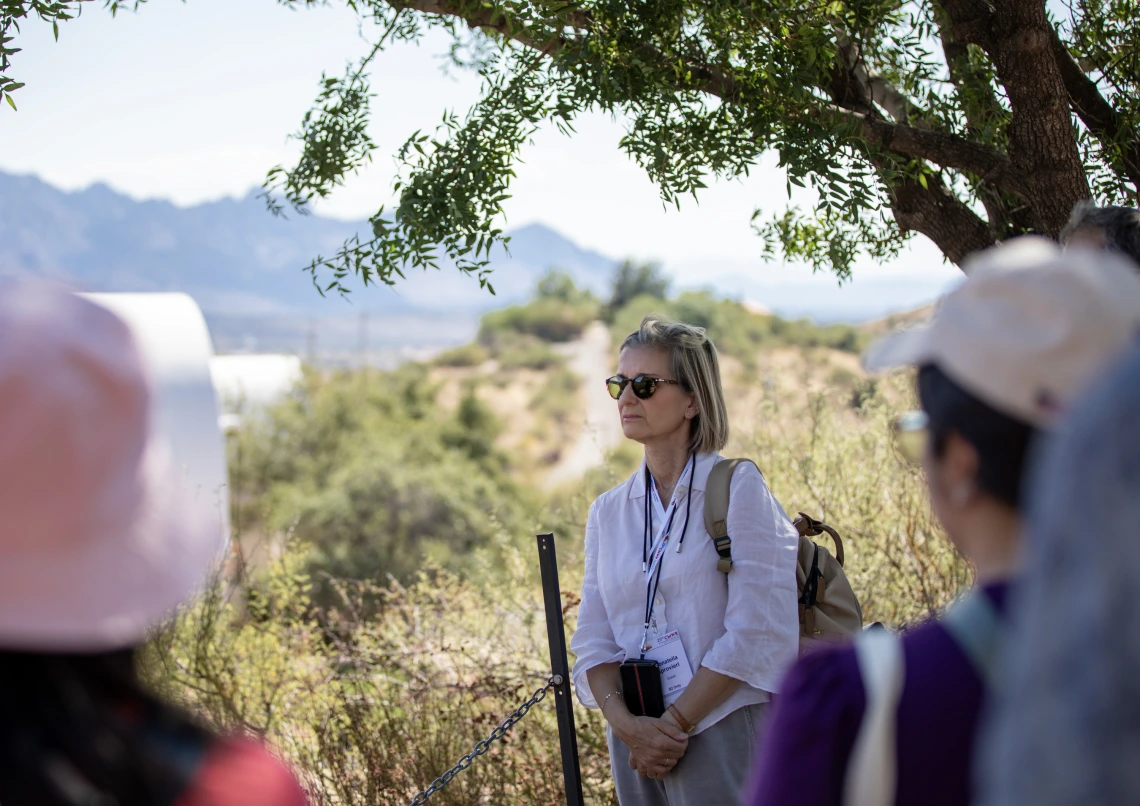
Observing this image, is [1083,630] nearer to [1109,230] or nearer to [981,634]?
[981,634]

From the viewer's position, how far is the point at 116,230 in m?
178

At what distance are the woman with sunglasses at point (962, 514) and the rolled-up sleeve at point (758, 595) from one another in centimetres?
164

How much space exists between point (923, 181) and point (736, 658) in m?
1.77

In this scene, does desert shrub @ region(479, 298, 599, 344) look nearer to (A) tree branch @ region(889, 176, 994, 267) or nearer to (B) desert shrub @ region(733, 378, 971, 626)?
(B) desert shrub @ region(733, 378, 971, 626)

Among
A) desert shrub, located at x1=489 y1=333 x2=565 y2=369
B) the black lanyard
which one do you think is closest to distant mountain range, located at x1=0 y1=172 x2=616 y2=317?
desert shrub, located at x1=489 y1=333 x2=565 y2=369

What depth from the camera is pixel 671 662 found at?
2.94 m

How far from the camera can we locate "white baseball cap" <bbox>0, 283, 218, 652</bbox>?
999 mm

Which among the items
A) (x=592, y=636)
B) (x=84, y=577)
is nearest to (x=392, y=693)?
(x=592, y=636)

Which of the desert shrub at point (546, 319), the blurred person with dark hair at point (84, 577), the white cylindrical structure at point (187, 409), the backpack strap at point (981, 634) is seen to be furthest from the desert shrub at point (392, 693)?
the desert shrub at point (546, 319)

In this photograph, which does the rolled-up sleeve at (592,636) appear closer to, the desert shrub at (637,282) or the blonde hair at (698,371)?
the blonde hair at (698,371)

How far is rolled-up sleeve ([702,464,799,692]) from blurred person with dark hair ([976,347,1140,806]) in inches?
82.8

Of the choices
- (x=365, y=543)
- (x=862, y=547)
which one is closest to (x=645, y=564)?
(x=862, y=547)

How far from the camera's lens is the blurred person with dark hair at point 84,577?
98 cm

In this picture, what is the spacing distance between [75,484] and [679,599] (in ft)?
7.18
